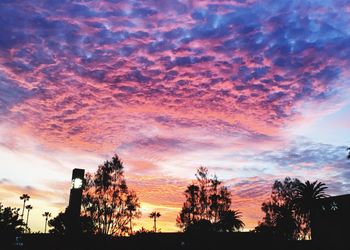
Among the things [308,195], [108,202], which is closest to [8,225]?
[108,202]

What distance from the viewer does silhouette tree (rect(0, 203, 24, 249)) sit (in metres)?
37.2

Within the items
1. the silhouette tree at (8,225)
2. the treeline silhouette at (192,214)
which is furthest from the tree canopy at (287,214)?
the silhouette tree at (8,225)

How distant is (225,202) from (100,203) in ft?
78.1

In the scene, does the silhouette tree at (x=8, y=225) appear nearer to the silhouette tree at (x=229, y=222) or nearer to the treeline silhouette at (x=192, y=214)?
the treeline silhouette at (x=192, y=214)

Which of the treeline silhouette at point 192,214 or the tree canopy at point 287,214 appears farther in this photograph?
the tree canopy at point 287,214

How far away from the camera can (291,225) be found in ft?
229

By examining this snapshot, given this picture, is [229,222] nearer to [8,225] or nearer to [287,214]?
[287,214]

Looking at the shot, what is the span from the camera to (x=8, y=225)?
136 feet

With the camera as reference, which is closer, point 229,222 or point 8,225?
point 8,225

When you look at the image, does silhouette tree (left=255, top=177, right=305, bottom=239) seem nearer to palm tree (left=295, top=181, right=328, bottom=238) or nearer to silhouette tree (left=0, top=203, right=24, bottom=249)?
palm tree (left=295, top=181, right=328, bottom=238)

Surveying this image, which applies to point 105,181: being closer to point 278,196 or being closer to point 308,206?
point 308,206

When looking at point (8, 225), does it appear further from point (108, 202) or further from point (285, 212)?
point (285, 212)

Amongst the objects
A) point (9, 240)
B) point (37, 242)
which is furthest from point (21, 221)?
point (9, 240)

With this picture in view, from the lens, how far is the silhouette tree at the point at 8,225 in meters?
37.2
